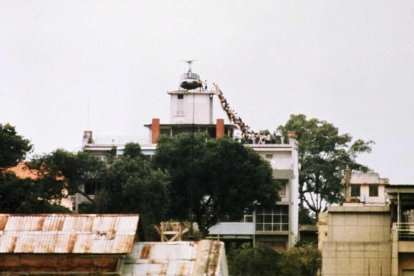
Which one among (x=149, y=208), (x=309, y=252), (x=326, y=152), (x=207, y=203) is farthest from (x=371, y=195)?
(x=326, y=152)

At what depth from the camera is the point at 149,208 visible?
11731cm

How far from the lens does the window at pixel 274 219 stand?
143500 millimetres

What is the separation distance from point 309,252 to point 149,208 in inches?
539

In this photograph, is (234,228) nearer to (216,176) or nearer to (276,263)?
(216,176)

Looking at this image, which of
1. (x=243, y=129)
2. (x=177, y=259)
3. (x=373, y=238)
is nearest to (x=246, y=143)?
(x=243, y=129)

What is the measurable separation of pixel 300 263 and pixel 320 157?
56703 mm

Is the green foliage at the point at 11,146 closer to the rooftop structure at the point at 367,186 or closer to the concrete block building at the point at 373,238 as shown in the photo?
the rooftop structure at the point at 367,186

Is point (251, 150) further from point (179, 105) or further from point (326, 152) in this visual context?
point (326, 152)

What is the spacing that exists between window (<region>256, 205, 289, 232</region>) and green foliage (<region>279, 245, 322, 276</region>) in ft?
114

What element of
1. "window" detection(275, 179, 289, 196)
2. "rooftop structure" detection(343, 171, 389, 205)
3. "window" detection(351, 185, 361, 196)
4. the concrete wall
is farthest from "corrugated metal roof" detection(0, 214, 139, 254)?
"window" detection(275, 179, 289, 196)

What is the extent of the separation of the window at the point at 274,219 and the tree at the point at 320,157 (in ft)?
28.5

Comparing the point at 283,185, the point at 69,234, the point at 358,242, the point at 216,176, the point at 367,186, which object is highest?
the point at 283,185

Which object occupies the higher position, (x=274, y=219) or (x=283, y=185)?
(x=283, y=185)

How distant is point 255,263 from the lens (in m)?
104
